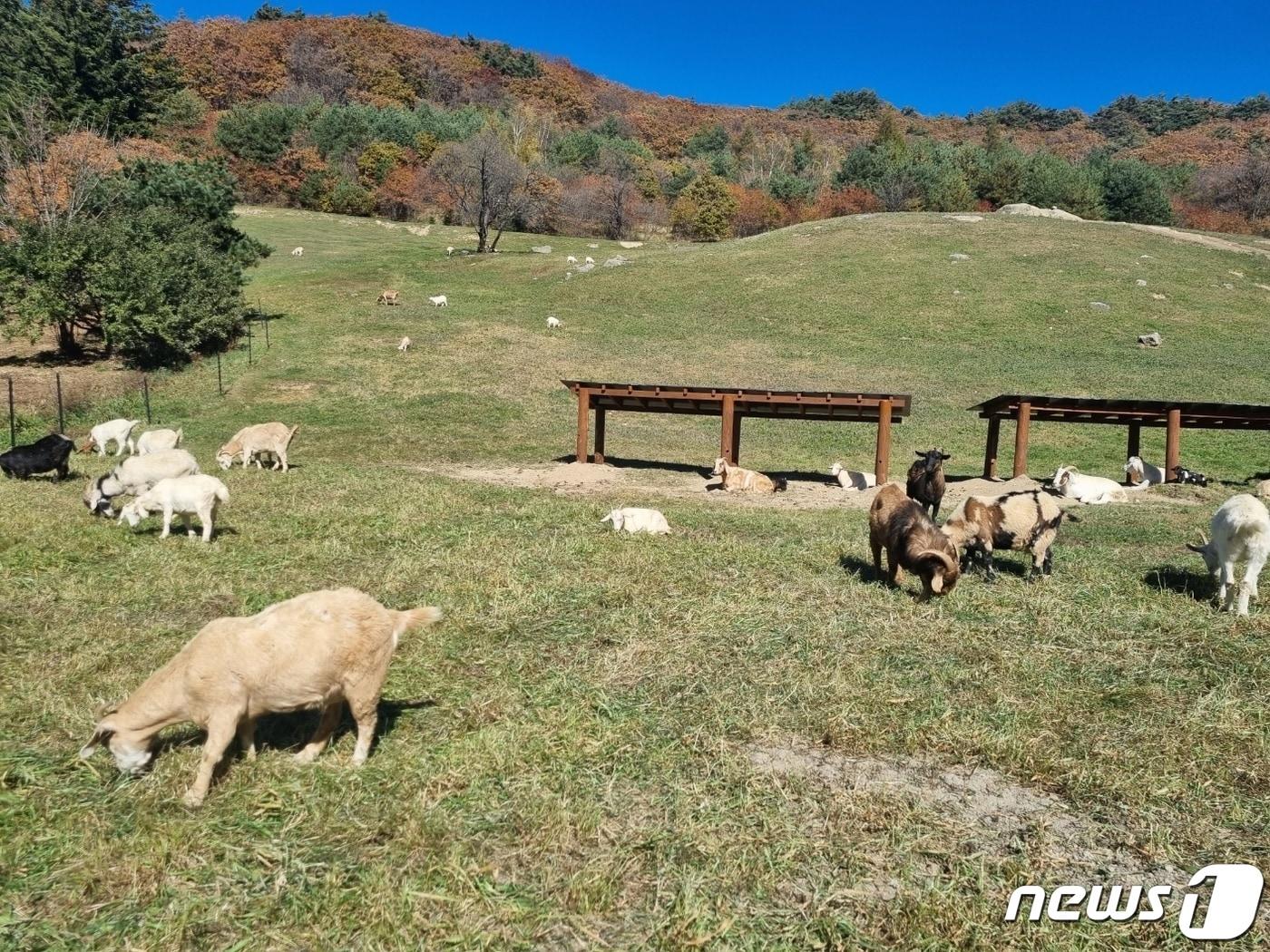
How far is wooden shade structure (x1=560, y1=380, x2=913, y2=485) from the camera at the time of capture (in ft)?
58.9

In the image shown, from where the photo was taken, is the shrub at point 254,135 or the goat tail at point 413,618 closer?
the goat tail at point 413,618

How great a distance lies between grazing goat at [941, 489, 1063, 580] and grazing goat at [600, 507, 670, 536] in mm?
3971

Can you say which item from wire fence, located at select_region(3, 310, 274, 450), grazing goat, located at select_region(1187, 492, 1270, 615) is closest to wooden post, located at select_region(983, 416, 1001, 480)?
grazing goat, located at select_region(1187, 492, 1270, 615)

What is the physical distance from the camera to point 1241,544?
832cm

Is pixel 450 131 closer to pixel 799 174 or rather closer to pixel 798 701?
pixel 799 174

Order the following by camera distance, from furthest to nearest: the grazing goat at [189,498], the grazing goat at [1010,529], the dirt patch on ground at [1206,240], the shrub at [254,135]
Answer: the shrub at [254,135]
the dirt patch on ground at [1206,240]
the grazing goat at [189,498]
the grazing goat at [1010,529]

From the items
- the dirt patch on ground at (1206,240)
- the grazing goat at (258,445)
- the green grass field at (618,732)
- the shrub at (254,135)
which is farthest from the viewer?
the shrub at (254,135)

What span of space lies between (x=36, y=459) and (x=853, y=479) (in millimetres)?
15489

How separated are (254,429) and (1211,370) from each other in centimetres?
3203

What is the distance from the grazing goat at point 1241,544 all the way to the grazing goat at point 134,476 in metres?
12.7

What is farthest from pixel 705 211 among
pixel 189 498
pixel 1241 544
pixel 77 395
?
pixel 1241 544

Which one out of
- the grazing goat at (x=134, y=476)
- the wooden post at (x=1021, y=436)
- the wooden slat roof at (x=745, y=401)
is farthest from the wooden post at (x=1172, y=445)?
the grazing goat at (x=134, y=476)
